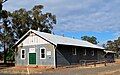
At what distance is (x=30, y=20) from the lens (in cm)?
5541

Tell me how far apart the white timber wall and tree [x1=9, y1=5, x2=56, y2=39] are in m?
9.32

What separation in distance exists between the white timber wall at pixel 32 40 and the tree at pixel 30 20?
30.6 feet

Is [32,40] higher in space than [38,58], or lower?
higher

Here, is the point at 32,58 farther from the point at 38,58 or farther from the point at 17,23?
the point at 17,23

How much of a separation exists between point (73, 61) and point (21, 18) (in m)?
14.6

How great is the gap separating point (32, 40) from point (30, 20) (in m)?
13.8

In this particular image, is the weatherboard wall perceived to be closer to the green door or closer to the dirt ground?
the green door

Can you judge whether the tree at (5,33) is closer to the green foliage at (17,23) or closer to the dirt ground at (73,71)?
the green foliage at (17,23)

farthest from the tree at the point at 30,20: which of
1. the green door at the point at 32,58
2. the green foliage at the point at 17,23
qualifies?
the green door at the point at 32,58

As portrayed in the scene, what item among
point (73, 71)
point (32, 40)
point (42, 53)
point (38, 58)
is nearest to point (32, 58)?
point (38, 58)

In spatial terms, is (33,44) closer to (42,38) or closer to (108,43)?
(42,38)

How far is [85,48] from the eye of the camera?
160 ft

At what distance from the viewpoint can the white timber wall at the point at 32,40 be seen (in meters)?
41.0

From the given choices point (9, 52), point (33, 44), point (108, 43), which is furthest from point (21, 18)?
point (108, 43)
